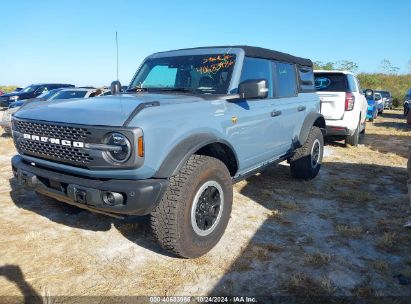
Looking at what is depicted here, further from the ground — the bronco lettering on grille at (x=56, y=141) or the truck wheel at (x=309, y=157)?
the bronco lettering on grille at (x=56, y=141)

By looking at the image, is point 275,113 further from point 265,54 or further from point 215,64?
point 215,64

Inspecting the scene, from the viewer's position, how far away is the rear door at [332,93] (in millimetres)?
7934

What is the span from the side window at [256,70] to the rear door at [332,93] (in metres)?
3.89

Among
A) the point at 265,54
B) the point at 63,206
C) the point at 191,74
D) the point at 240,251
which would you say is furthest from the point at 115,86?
the point at 240,251

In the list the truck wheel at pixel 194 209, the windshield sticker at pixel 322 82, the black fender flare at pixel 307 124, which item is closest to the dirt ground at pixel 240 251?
the truck wheel at pixel 194 209

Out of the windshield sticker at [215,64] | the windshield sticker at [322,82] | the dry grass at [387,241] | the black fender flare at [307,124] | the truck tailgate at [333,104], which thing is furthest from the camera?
the windshield sticker at [322,82]

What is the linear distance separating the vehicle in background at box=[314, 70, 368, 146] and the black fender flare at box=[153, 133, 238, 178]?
18.5 ft

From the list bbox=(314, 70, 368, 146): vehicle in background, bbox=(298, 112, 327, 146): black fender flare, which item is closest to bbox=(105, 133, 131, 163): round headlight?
bbox=(298, 112, 327, 146): black fender flare

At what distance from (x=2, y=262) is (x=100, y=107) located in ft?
5.46

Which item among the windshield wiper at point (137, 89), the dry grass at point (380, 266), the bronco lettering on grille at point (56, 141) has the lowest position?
the dry grass at point (380, 266)

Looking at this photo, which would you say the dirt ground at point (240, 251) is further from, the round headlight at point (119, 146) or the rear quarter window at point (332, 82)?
the rear quarter window at point (332, 82)

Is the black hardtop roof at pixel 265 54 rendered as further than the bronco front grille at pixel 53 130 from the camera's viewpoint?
Yes

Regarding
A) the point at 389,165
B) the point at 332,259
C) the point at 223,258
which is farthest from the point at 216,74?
the point at 389,165

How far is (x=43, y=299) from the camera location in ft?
8.67
